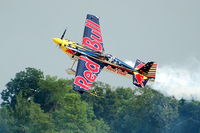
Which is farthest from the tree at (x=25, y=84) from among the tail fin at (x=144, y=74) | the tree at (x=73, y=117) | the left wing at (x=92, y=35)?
the tail fin at (x=144, y=74)

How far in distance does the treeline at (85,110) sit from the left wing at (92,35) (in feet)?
63.6

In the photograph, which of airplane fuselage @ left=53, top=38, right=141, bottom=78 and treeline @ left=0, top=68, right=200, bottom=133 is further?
treeline @ left=0, top=68, right=200, bottom=133

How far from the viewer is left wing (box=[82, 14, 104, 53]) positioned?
101 metres

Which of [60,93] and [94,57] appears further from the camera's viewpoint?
[60,93]

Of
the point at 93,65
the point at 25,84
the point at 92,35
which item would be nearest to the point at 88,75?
the point at 93,65

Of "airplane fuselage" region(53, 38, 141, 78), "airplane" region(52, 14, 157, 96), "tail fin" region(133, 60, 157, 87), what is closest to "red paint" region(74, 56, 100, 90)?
"airplane" region(52, 14, 157, 96)

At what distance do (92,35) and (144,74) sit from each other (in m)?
6.47

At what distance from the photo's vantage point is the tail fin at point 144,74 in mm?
99500

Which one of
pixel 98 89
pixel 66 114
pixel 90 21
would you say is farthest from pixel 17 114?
pixel 90 21

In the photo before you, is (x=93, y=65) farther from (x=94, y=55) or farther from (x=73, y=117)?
(x=73, y=117)

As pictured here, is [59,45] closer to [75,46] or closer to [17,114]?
[75,46]

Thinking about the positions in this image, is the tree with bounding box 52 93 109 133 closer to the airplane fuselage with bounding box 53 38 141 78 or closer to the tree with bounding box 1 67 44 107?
the tree with bounding box 1 67 44 107

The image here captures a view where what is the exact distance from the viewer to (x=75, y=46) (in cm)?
9825

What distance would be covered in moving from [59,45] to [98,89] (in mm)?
35072
